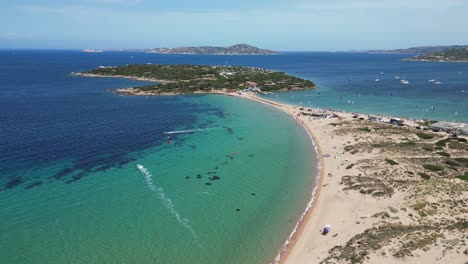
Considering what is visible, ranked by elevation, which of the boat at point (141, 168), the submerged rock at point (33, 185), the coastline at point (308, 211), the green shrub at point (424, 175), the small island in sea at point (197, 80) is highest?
the small island in sea at point (197, 80)

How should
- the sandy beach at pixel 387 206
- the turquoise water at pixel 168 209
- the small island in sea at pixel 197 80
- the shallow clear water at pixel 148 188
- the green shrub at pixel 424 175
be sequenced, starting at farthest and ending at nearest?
the small island in sea at pixel 197 80 → the green shrub at pixel 424 175 → the shallow clear water at pixel 148 188 → the turquoise water at pixel 168 209 → the sandy beach at pixel 387 206

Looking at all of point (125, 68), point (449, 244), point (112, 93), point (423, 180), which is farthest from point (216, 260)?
point (125, 68)

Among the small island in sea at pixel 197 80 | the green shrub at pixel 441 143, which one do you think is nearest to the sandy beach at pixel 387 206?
the green shrub at pixel 441 143

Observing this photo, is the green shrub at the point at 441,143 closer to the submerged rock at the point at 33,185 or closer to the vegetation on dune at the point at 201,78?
the submerged rock at the point at 33,185

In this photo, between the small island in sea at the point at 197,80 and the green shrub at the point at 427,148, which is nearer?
the green shrub at the point at 427,148

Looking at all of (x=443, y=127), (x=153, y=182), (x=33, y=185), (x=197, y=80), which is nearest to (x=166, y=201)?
(x=153, y=182)

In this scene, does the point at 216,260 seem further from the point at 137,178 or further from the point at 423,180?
the point at 423,180

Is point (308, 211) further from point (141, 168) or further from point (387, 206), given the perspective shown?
point (141, 168)

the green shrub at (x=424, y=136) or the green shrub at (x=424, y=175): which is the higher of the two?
the green shrub at (x=424, y=136)
